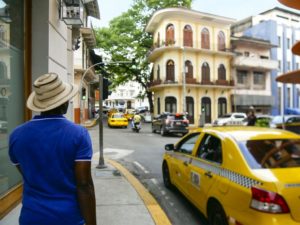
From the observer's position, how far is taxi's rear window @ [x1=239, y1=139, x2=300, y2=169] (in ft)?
14.2

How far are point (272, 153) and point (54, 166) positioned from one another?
116 inches

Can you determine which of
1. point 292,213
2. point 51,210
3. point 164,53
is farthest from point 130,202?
point 164,53

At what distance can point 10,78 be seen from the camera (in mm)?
5160

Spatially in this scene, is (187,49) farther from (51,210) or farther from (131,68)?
(51,210)

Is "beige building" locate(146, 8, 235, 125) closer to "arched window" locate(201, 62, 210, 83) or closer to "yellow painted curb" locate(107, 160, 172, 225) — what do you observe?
"arched window" locate(201, 62, 210, 83)

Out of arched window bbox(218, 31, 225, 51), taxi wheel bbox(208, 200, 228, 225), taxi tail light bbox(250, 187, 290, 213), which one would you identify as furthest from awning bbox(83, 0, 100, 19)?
taxi tail light bbox(250, 187, 290, 213)

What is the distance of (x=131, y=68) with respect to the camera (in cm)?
4484

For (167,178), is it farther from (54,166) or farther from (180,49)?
(180,49)

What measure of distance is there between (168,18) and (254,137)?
119 ft

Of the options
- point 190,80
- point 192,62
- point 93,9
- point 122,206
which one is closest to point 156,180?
point 122,206

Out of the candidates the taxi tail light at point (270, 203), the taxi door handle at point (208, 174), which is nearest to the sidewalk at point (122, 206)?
the taxi door handle at point (208, 174)

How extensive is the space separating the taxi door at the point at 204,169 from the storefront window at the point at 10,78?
8.48 feet

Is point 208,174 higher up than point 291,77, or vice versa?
point 291,77

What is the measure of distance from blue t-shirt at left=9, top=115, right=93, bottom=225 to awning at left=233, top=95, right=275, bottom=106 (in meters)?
41.3
